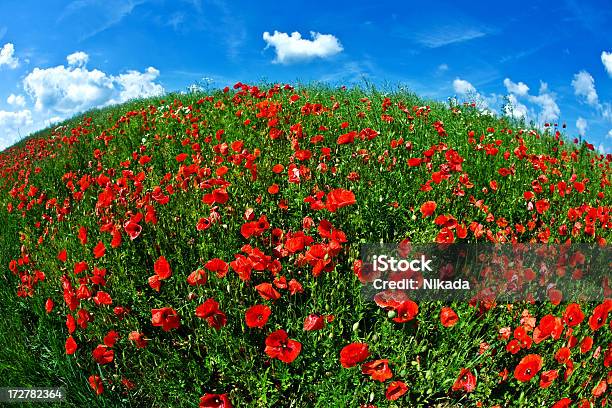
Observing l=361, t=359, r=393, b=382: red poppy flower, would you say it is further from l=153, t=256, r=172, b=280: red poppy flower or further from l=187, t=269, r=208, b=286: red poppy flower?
l=153, t=256, r=172, b=280: red poppy flower

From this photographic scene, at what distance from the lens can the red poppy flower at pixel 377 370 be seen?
7.27 feet

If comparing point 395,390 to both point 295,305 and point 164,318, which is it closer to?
Result: point 295,305

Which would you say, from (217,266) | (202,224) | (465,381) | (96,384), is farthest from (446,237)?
(96,384)

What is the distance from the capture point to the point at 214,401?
2.34 meters

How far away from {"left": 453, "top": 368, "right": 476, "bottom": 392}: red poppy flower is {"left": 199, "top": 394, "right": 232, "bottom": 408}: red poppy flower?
3.86 feet

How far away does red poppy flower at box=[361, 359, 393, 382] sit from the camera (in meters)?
2.22

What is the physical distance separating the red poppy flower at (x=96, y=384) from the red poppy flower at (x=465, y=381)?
1969 mm

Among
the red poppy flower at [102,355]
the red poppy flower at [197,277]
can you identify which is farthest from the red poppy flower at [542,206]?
the red poppy flower at [102,355]

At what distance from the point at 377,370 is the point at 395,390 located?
16cm

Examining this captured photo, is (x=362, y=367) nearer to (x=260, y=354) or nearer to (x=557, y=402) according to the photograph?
(x=260, y=354)

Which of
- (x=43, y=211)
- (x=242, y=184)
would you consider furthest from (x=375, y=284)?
(x=43, y=211)

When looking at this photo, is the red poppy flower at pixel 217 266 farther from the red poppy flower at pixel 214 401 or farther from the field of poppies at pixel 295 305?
the red poppy flower at pixel 214 401

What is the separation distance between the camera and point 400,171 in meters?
4.50

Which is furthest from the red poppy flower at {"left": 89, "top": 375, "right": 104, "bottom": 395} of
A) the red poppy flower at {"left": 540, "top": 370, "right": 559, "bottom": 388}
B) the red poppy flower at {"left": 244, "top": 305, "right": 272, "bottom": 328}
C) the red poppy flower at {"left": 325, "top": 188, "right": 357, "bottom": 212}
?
the red poppy flower at {"left": 540, "top": 370, "right": 559, "bottom": 388}
